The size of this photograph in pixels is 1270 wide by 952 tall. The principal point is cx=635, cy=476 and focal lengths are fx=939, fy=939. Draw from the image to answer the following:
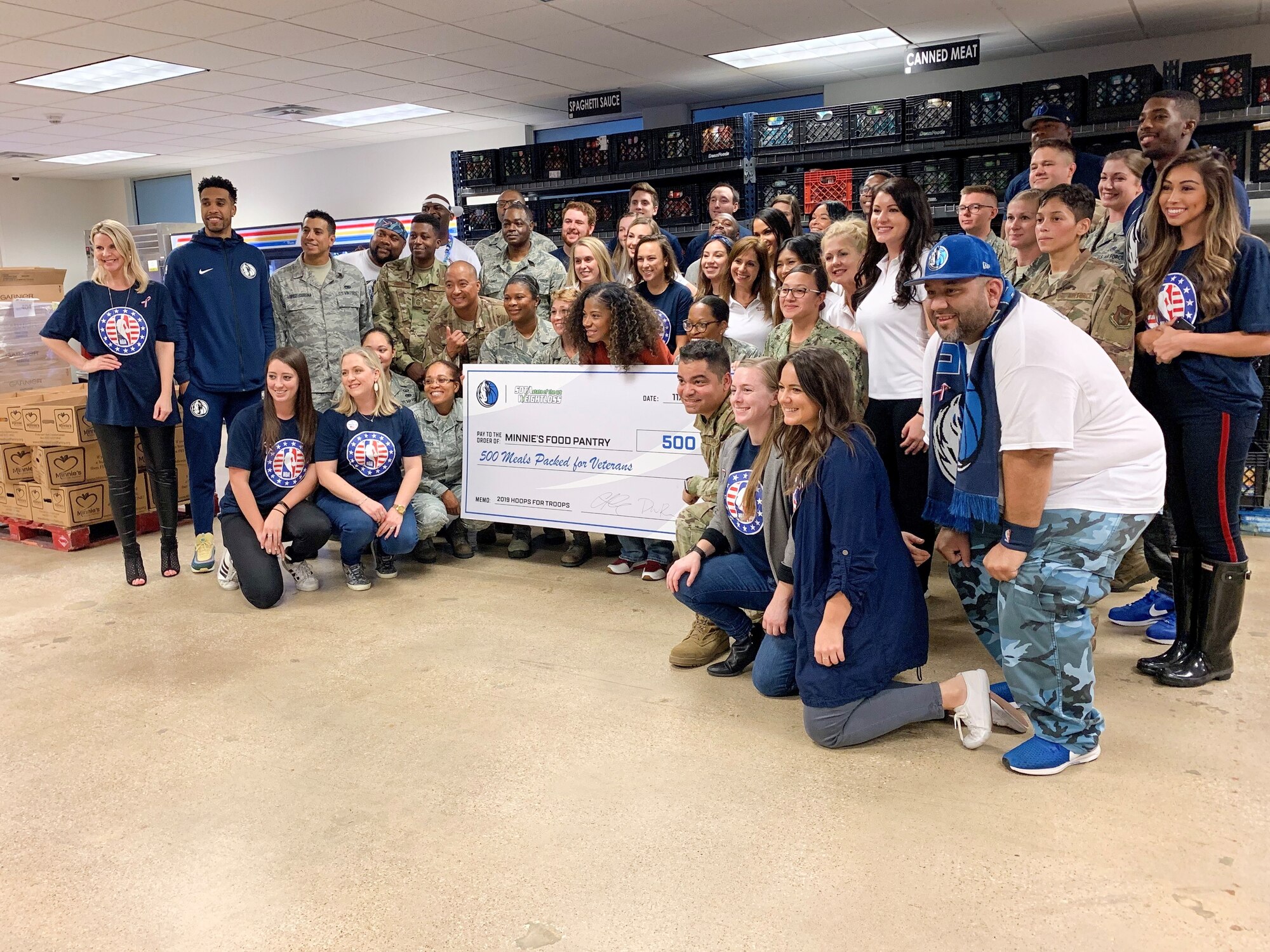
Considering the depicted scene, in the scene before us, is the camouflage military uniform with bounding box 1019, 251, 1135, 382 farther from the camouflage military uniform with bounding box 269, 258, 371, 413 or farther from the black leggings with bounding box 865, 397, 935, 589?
the camouflage military uniform with bounding box 269, 258, 371, 413

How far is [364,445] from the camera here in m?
4.46

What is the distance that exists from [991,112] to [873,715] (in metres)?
5.24

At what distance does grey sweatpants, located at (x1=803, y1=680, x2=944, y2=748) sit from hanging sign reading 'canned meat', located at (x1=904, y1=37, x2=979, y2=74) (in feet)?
19.6

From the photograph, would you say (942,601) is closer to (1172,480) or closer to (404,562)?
(1172,480)

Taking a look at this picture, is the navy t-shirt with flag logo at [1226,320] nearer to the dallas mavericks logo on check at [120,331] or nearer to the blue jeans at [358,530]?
the blue jeans at [358,530]

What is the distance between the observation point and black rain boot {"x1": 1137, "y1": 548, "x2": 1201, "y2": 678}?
3.06 meters

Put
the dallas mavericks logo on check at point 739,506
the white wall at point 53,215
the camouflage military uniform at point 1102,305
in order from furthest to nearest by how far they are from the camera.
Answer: the white wall at point 53,215 < the dallas mavericks logo on check at point 739,506 < the camouflage military uniform at point 1102,305

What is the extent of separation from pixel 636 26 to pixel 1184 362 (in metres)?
5.50

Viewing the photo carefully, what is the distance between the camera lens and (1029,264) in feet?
12.1

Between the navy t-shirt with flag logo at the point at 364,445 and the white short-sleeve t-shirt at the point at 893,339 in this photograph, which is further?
the navy t-shirt with flag logo at the point at 364,445

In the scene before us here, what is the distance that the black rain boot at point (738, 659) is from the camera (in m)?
3.35

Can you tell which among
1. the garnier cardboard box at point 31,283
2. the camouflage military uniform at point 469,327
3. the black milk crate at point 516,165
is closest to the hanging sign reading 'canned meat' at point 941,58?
the black milk crate at point 516,165

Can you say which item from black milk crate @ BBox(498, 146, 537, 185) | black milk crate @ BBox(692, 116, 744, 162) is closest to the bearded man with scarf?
black milk crate @ BBox(692, 116, 744, 162)

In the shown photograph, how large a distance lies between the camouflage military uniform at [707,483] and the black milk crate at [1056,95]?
4065 mm
